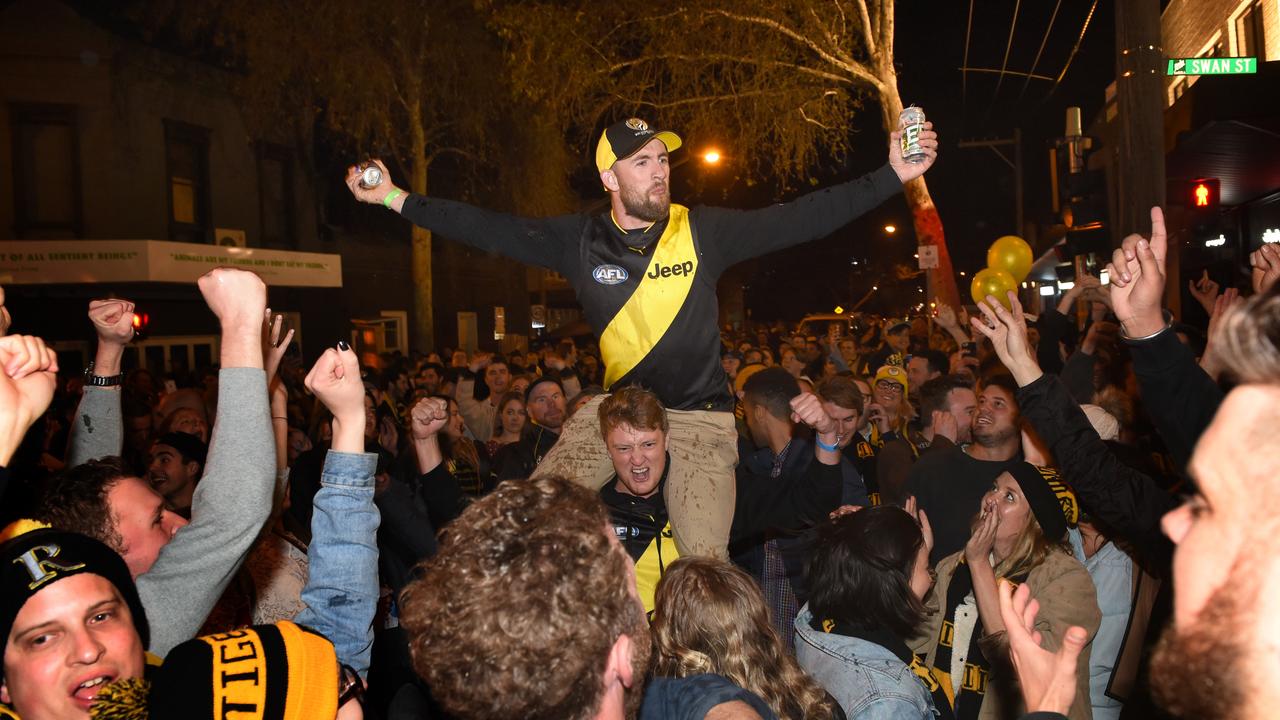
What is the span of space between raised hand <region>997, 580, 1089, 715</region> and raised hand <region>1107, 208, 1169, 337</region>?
4.04ft

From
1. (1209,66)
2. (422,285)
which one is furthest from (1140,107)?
(422,285)

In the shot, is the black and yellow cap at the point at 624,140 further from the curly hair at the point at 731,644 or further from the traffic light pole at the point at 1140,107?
the traffic light pole at the point at 1140,107

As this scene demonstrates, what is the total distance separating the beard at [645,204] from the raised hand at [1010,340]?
139cm

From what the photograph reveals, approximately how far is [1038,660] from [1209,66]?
8.11m

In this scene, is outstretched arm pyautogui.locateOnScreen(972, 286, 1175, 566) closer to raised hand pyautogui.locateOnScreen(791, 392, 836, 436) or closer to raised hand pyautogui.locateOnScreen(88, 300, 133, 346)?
raised hand pyautogui.locateOnScreen(791, 392, 836, 436)

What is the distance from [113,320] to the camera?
3.82 m

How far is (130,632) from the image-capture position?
2.42 meters

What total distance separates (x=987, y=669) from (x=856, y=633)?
78 cm

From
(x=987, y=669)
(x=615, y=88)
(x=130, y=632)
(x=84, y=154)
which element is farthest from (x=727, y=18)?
(x=130, y=632)

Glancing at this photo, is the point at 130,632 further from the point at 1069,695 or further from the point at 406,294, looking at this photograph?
the point at 406,294

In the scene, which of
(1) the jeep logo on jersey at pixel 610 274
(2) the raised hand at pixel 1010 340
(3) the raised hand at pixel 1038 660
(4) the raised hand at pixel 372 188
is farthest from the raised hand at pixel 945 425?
(3) the raised hand at pixel 1038 660

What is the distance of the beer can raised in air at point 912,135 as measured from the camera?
402 centimetres

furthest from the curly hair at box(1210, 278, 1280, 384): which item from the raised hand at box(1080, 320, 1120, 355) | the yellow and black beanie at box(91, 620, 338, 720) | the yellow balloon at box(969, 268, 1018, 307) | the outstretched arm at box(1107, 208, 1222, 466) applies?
the yellow balloon at box(969, 268, 1018, 307)

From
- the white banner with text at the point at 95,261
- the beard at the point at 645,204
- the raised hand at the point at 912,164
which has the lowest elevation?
the beard at the point at 645,204
